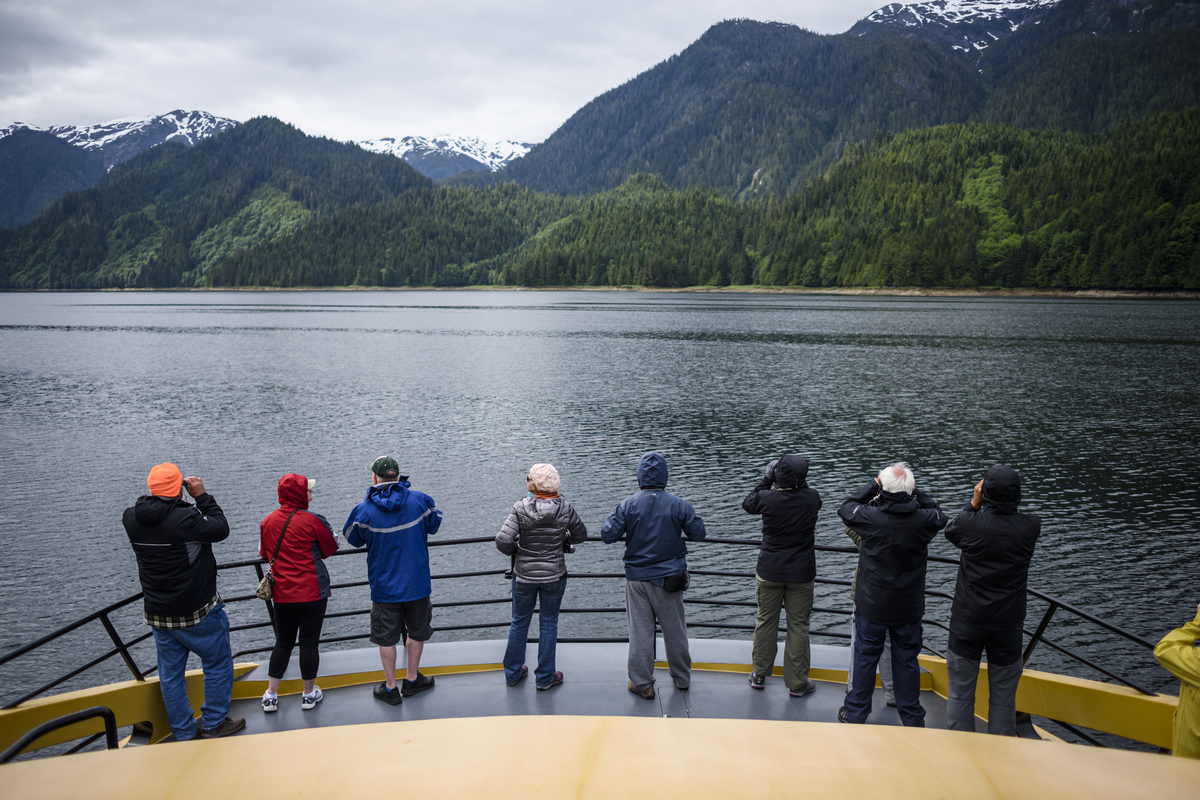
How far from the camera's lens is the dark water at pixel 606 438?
18.1 m

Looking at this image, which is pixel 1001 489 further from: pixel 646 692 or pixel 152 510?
pixel 152 510

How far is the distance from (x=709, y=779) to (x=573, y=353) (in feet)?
220

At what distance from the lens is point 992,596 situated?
6074mm

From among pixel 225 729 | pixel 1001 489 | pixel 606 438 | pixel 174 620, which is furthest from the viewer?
pixel 606 438

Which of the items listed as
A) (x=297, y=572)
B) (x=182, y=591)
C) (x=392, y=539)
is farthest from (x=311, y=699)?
(x=392, y=539)

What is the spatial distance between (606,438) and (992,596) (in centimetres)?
2803

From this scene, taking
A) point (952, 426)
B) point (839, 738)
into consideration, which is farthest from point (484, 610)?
point (952, 426)

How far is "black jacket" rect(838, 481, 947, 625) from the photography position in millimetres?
6410

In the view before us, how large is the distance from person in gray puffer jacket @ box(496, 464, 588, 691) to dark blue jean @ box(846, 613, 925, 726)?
2.85m

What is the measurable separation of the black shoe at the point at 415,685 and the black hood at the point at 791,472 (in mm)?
4148

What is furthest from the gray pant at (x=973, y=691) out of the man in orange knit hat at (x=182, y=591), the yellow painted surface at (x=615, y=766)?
the man in orange knit hat at (x=182, y=591)

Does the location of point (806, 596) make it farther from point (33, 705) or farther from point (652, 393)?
point (652, 393)

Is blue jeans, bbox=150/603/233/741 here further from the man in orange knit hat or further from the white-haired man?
the white-haired man

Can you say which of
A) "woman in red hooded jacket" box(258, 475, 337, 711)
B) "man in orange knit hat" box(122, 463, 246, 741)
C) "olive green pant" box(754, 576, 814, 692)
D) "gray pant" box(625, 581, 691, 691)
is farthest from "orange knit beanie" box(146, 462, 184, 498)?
"olive green pant" box(754, 576, 814, 692)
